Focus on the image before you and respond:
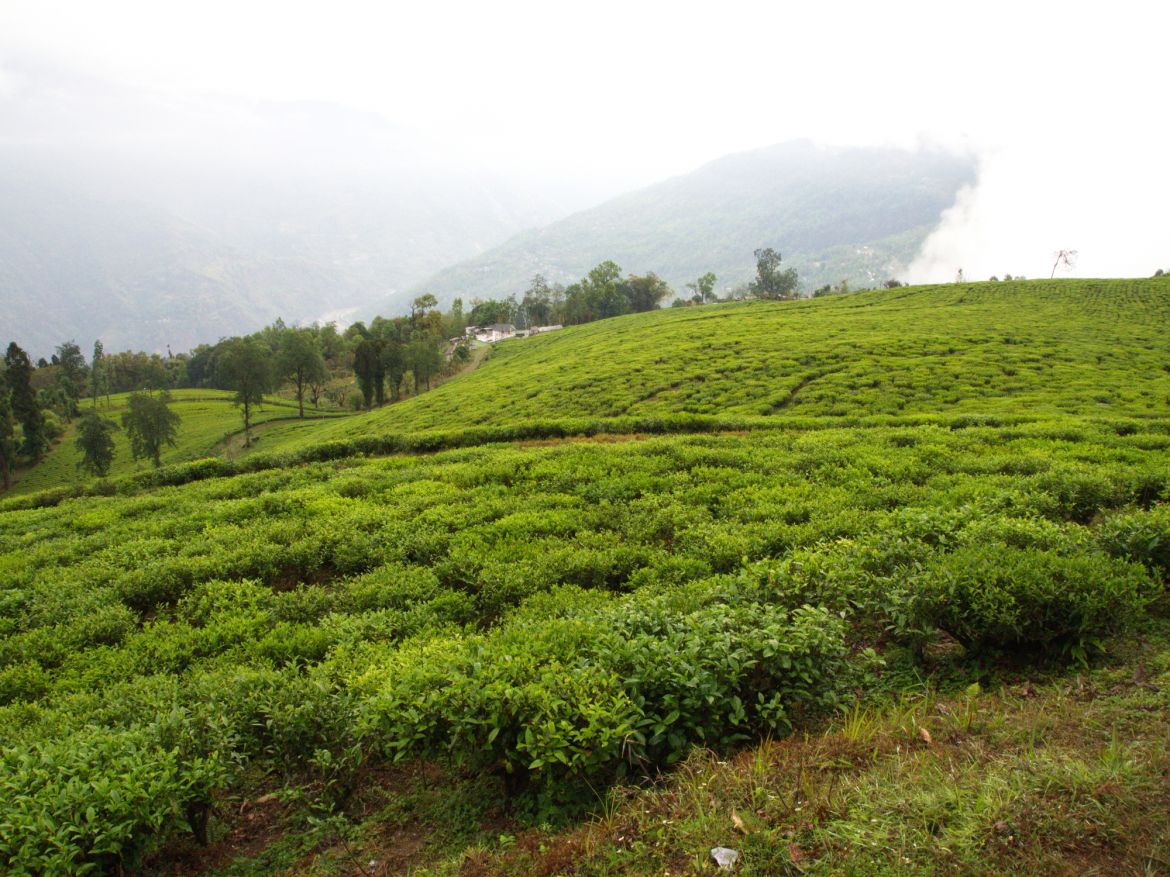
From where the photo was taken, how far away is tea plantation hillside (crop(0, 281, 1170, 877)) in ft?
13.3

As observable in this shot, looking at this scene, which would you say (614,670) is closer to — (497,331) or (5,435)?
(5,435)

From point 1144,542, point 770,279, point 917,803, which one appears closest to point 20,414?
point 917,803

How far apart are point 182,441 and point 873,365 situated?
7771cm

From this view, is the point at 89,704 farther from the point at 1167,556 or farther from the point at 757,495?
the point at 1167,556

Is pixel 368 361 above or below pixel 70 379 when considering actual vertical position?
below

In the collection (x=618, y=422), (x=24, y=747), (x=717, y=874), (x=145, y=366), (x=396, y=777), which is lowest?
(x=396, y=777)

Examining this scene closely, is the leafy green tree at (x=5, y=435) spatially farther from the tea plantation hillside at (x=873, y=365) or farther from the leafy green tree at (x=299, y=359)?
the tea plantation hillside at (x=873, y=365)

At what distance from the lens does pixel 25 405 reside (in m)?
68.0

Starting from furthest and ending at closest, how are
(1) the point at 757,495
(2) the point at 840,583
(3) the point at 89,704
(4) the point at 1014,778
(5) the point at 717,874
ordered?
(1) the point at 757,495, (2) the point at 840,583, (3) the point at 89,704, (4) the point at 1014,778, (5) the point at 717,874

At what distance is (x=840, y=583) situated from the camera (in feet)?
22.9

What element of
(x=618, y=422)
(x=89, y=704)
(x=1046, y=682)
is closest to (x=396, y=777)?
(x=89, y=704)

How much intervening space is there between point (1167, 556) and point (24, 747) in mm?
12141

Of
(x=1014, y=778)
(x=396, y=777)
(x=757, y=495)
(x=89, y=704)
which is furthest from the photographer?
(x=757, y=495)

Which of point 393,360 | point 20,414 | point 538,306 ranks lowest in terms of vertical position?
point 20,414
